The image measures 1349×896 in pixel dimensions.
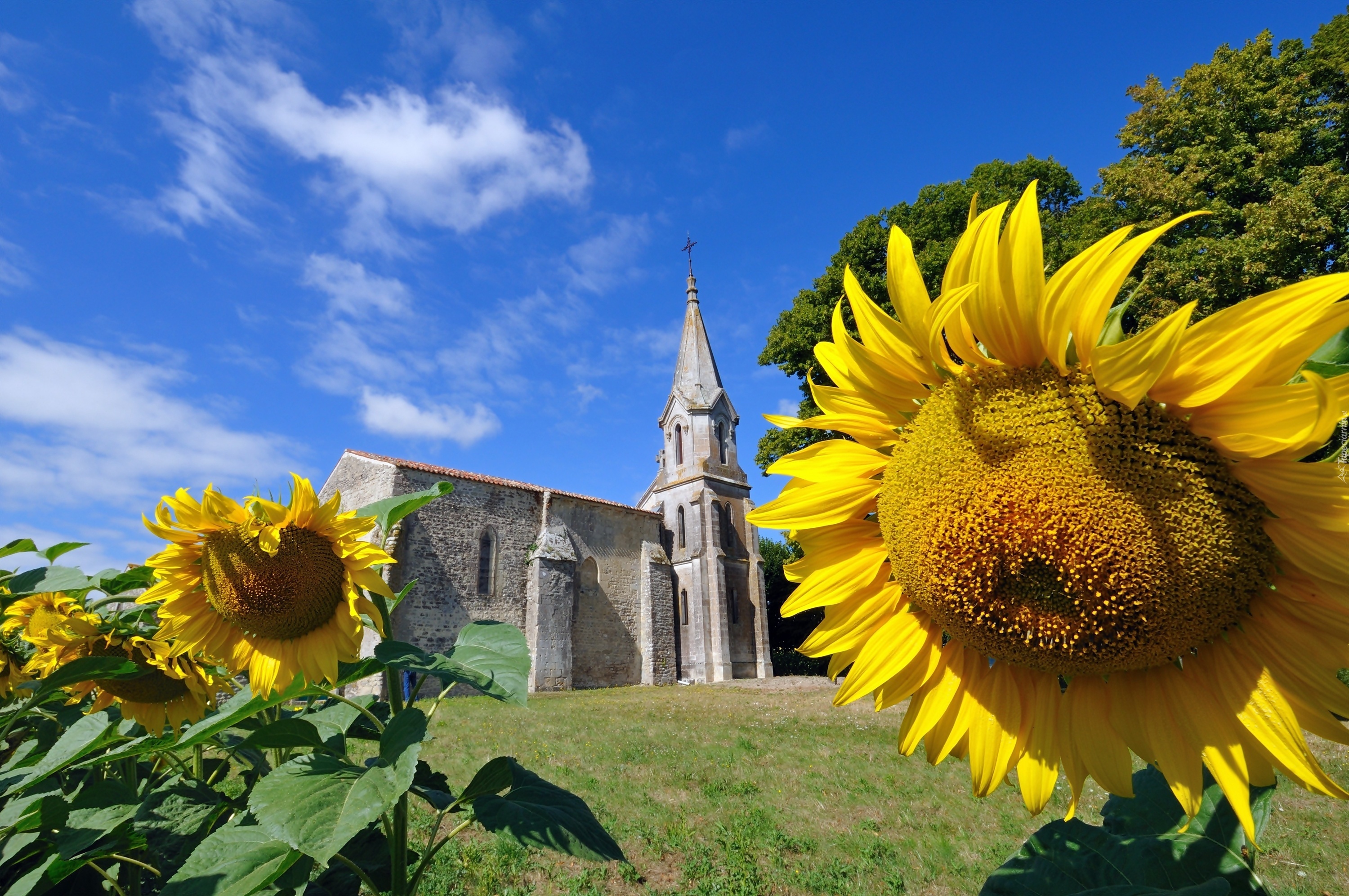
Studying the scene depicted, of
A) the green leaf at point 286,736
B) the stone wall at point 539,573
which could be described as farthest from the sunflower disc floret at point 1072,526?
the stone wall at point 539,573

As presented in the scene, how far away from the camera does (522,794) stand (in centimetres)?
170

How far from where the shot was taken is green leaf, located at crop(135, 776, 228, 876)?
211cm

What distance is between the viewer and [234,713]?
4.93 feet

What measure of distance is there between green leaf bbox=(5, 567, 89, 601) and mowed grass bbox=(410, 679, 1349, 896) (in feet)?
10.9

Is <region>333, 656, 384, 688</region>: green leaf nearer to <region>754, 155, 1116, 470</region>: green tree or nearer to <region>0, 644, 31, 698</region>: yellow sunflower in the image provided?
<region>0, 644, 31, 698</region>: yellow sunflower

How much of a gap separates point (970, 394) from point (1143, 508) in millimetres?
267

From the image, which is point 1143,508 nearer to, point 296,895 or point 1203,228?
point 296,895

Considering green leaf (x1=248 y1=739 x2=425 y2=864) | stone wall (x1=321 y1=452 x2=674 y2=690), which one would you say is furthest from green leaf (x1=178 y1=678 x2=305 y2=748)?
stone wall (x1=321 y1=452 x2=674 y2=690)

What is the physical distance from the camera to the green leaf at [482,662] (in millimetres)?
1456

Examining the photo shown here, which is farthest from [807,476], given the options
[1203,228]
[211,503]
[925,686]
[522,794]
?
[1203,228]

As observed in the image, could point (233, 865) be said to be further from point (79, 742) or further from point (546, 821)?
point (79, 742)

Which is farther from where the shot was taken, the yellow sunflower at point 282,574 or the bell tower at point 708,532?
the bell tower at point 708,532

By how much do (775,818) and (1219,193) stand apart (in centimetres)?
1647

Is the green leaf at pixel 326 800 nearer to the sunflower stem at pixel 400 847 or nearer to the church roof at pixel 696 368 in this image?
the sunflower stem at pixel 400 847
